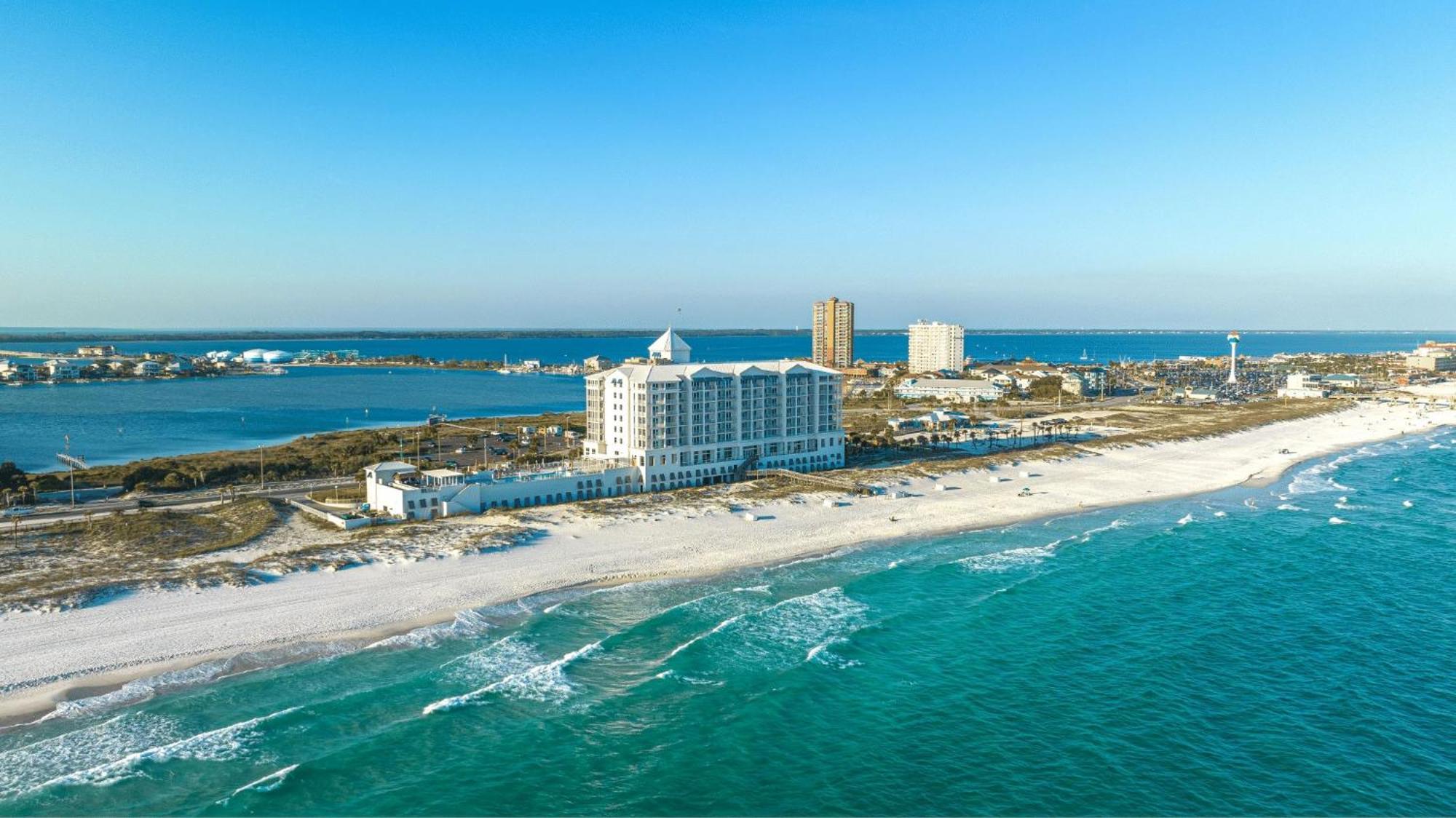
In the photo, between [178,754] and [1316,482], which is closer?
[178,754]

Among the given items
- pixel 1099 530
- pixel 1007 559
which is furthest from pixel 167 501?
pixel 1099 530

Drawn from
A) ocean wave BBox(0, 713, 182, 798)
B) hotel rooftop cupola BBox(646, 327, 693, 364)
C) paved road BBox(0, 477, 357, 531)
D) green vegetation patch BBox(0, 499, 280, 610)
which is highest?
hotel rooftop cupola BBox(646, 327, 693, 364)

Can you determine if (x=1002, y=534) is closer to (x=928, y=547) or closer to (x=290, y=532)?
(x=928, y=547)

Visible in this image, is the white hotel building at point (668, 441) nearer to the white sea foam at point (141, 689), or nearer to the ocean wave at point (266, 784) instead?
the white sea foam at point (141, 689)

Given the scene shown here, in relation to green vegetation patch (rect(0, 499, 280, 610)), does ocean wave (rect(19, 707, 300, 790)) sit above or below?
below

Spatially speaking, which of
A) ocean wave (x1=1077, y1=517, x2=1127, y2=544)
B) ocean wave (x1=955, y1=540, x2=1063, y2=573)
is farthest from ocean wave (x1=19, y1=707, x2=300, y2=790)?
ocean wave (x1=1077, y1=517, x2=1127, y2=544)

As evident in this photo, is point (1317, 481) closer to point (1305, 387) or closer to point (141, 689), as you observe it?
point (141, 689)

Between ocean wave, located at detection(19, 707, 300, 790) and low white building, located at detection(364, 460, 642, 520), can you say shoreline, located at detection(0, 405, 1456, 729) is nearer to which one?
low white building, located at detection(364, 460, 642, 520)

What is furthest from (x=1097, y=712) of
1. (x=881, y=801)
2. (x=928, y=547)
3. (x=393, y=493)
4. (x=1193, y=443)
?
(x=1193, y=443)
